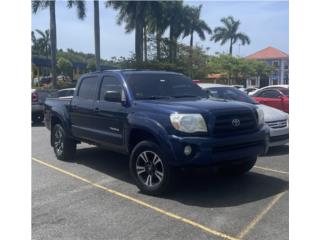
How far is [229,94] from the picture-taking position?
33.7 ft

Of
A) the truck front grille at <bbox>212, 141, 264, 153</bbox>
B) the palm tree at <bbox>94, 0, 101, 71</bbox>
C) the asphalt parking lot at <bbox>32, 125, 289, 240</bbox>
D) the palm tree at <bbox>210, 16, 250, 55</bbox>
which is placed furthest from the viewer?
the palm tree at <bbox>210, 16, 250, 55</bbox>

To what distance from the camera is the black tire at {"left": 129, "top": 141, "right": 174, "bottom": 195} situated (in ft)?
18.6

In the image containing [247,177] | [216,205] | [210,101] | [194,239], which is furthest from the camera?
[247,177]

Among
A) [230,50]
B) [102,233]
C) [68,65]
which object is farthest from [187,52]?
[102,233]

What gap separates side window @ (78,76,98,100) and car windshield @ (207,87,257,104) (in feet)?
11.0

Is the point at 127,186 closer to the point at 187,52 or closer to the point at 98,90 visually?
the point at 98,90

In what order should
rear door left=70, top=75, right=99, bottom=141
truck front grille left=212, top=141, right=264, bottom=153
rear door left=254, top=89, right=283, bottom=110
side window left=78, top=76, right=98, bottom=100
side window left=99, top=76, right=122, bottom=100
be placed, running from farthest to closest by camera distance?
1. rear door left=254, top=89, right=283, bottom=110
2. side window left=78, top=76, right=98, bottom=100
3. rear door left=70, top=75, right=99, bottom=141
4. side window left=99, top=76, right=122, bottom=100
5. truck front grille left=212, top=141, right=264, bottom=153

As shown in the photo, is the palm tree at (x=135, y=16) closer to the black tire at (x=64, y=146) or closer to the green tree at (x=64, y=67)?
the black tire at (x=64, y=146)

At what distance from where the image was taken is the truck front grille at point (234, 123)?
564 centimetres

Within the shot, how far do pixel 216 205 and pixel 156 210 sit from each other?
807 millimetres

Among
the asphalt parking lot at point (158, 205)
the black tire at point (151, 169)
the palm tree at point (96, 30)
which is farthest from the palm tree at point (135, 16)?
the black tire at point (151, 169)

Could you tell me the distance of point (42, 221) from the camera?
4.94m

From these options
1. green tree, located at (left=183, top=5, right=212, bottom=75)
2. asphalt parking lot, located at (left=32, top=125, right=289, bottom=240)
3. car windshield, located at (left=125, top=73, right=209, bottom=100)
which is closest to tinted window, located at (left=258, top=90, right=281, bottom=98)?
asphalt parking lot, located at (left=32, top=125, right=289, bottom=240)

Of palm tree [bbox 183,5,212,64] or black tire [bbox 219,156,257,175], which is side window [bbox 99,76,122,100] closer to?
black tire [bbox 219,156,257,175]
